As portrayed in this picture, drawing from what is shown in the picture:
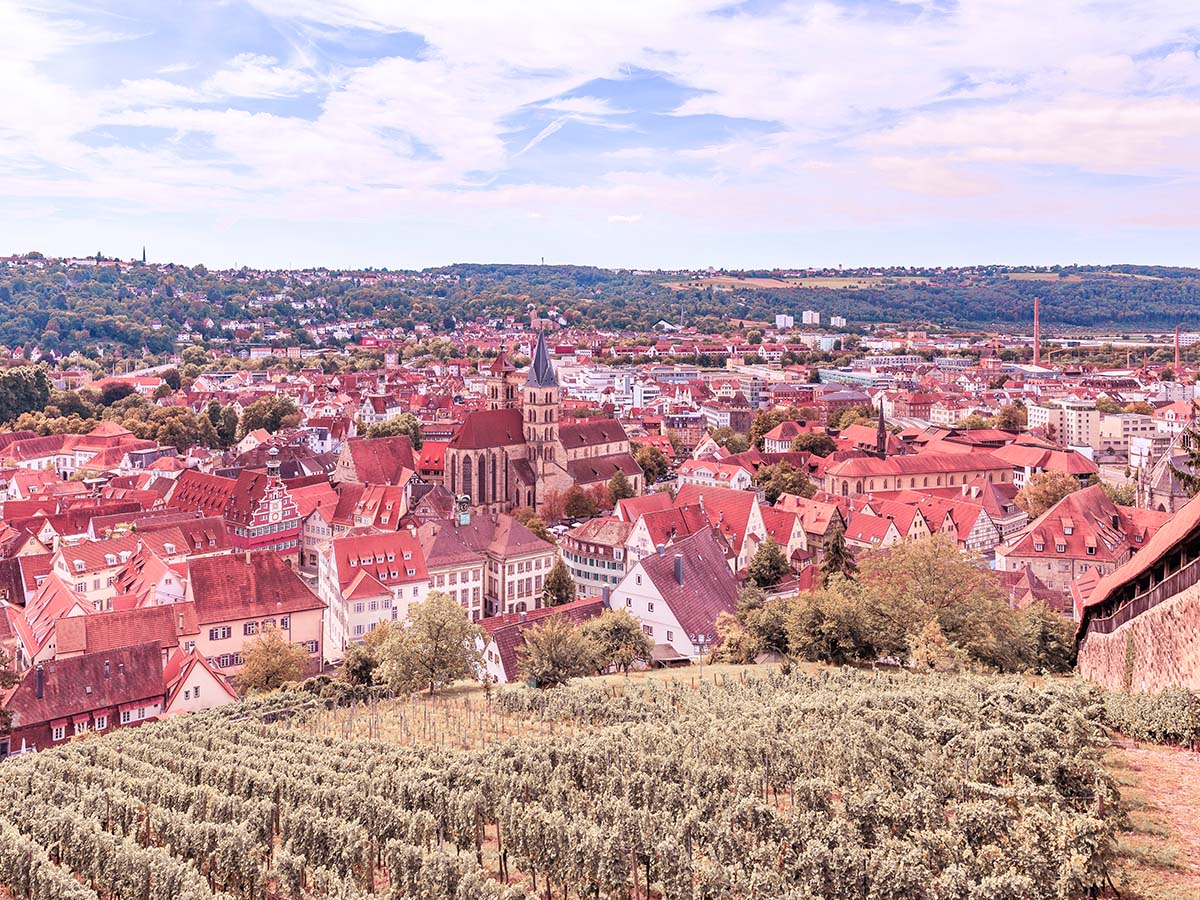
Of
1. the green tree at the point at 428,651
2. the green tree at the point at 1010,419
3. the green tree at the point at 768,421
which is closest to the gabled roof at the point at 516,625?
the green tree at the point at 428,651

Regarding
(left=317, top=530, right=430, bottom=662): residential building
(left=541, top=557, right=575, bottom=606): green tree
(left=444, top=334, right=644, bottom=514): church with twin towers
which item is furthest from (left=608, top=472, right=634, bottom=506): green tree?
(left=317, top=530, right=430, bottom=662): residential building

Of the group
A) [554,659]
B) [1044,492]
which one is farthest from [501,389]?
[554,659]

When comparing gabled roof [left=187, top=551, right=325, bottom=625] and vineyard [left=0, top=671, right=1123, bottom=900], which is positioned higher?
vineyard [left=0, top=671, right=1123, bottom=900]

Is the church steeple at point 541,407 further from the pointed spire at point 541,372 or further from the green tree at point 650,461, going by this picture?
the green tree at point 650,461

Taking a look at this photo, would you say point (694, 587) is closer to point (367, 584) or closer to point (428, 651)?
point (428, 651)

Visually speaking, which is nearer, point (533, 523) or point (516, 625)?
point (516, 625)

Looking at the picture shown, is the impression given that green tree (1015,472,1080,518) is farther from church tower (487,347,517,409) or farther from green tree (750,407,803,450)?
church tower (487,347,517,409)

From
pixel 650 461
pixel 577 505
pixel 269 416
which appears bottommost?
pixel 577 505
